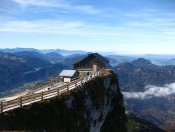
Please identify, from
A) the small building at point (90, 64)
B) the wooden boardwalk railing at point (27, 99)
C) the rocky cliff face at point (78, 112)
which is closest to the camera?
the rocky cliff face at point (78, 112)

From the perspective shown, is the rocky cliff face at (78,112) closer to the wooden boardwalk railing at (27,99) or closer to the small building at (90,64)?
the wooden boardwalk railing at (27,99)

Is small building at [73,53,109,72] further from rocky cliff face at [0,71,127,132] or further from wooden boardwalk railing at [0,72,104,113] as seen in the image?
wooden boardwalk railing at [0,72,104,113]

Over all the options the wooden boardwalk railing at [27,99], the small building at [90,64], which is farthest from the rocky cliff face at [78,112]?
the small building at [90,64]

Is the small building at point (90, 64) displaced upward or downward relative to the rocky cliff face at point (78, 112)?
upward

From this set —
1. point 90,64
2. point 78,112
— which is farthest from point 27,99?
point 90,64

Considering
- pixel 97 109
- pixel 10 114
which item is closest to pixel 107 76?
pixel 97 109

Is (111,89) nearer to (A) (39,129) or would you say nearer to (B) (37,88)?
(B) (37,88)

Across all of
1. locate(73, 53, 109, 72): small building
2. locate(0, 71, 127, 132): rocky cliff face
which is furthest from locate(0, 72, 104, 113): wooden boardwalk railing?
locate(73, 53, 109, 72): small building

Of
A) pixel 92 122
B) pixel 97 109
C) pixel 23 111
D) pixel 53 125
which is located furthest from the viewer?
pixel 97 109

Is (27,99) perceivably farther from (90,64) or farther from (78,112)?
(90,64)
